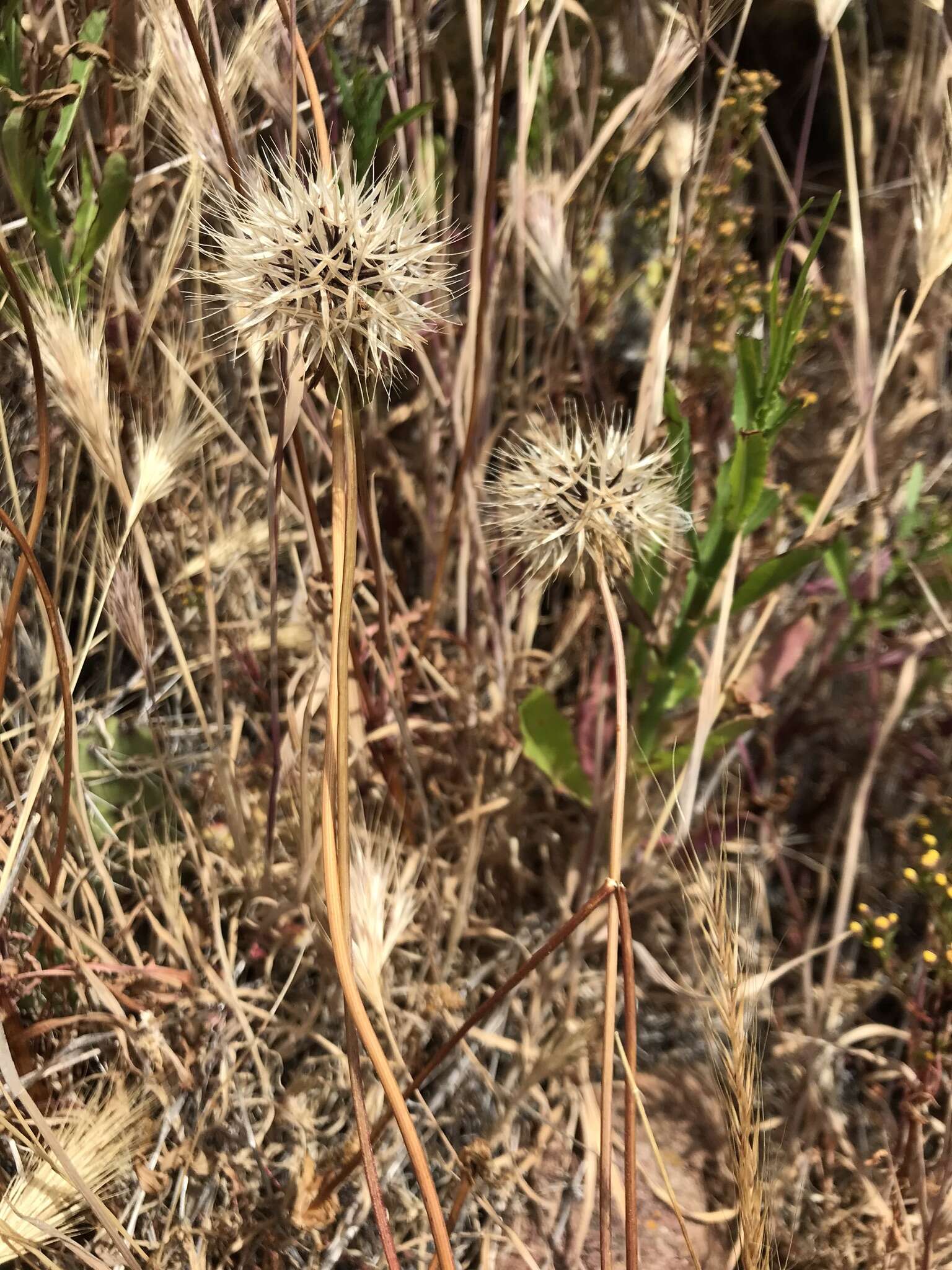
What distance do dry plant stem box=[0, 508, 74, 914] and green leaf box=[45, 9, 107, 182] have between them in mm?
262

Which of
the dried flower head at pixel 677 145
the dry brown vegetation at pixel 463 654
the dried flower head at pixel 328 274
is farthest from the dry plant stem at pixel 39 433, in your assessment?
the dried flower head at pixel 677 145

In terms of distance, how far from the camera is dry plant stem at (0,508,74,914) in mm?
543

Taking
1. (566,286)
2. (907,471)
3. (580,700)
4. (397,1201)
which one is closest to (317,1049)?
(397,1201)

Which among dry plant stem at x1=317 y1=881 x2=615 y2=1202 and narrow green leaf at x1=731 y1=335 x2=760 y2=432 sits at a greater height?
narrow green leaf at x1=731 y1=335 x2=760 y2=432

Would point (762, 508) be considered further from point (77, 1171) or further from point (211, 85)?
point (77, 1171)

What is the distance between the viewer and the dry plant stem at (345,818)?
41 cm

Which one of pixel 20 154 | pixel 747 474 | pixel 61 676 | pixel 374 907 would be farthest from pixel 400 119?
pixel 374 907

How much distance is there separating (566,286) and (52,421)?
0.51 metres

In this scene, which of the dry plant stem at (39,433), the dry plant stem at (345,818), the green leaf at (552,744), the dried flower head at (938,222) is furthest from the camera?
the green leaf at (552,744)

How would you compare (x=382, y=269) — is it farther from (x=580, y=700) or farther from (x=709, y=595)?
(x=580, y=700)

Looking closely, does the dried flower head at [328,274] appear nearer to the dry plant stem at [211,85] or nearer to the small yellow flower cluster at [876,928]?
the dry plant stem at [211,85]

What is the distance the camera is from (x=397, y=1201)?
0.69 metres

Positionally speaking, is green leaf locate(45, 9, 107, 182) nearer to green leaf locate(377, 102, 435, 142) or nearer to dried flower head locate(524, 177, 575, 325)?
green leaf locate(377, 102, 435, 142)

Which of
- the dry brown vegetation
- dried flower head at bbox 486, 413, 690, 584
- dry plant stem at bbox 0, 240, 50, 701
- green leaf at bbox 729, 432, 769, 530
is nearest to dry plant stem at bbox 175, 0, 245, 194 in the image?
the dry brown vegetation
